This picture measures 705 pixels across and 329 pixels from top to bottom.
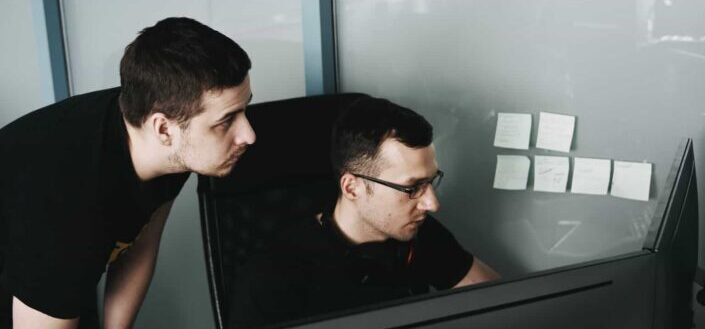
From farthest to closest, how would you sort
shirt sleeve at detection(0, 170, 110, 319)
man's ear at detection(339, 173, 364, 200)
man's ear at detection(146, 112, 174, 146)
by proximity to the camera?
man's ear at detection(339, 173, 364, 200), man's ear at detection(146, 112, 174, 146), shirt sleeve at detection(0, 170, 110, 319)

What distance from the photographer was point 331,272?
4.43 ft

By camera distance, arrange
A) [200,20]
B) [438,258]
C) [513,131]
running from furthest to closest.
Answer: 1. [200,20]
2. [513,131]
3. [438,258]

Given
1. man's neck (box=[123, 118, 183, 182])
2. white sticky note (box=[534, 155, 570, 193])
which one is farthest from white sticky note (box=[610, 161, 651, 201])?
man's neck (box=[123, 118, 183, 182])

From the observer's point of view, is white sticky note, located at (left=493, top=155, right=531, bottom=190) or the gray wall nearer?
the gray wall

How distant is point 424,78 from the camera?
2096mm

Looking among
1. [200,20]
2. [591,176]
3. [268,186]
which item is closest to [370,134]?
[268,186]

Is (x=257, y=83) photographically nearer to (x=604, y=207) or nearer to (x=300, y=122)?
(x=300, y=122)

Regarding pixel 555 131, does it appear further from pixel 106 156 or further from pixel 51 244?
pixel 51 244

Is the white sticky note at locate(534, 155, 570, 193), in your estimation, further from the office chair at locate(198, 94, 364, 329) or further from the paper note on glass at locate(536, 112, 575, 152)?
the office chair at locate(198, 94, 364, 329)

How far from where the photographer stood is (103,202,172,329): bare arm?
60.6 inches

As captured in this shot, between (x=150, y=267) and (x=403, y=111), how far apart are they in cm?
65

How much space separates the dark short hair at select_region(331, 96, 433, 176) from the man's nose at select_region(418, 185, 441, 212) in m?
0.10

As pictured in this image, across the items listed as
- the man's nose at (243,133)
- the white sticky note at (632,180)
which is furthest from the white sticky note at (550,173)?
the man's nose at (243,133)

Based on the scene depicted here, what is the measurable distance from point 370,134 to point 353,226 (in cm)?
20
